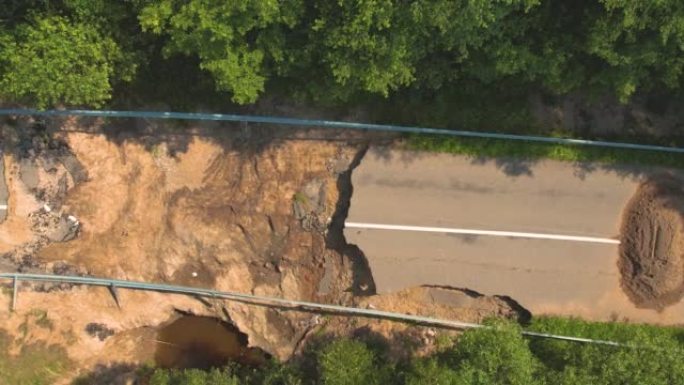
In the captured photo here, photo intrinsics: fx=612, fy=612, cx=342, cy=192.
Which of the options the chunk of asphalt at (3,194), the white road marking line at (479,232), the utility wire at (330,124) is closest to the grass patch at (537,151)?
the utility wire at (330,124)

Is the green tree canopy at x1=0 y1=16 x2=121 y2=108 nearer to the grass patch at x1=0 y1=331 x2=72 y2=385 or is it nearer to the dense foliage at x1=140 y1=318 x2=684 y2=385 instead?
the grass patch at x1=0 y1=331 x2=72 y2=385

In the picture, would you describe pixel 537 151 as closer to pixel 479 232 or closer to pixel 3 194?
pixel 479 232

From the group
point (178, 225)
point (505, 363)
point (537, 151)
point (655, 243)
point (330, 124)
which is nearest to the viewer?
point (505, 363)

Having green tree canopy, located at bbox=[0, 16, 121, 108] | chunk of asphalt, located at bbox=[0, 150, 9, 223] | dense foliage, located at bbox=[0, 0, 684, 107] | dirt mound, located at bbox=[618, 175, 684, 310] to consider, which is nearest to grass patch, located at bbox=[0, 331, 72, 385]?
chunk of asphalt, located at bbox=[0, 150, 9, 223]

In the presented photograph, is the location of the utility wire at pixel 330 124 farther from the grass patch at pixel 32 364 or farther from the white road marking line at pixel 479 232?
the grass patch at pixel 32 364

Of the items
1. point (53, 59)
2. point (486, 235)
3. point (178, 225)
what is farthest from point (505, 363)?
point (53, 59)

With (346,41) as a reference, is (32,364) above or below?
below
